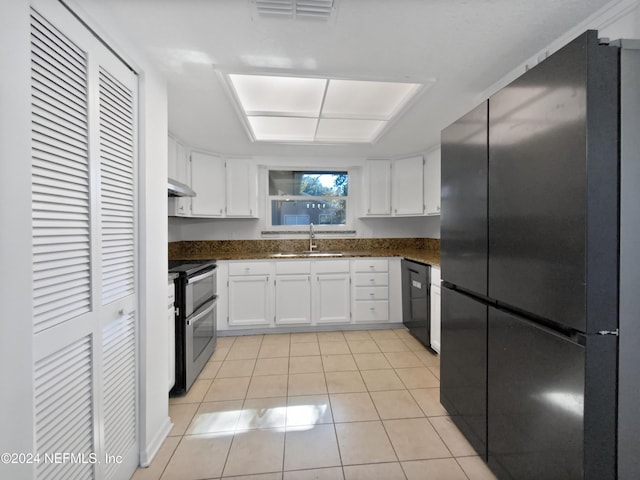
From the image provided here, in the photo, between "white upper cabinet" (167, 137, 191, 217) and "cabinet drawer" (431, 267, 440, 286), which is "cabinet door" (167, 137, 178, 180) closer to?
→ "white upper cabinet" (167, 137, 191, 217)

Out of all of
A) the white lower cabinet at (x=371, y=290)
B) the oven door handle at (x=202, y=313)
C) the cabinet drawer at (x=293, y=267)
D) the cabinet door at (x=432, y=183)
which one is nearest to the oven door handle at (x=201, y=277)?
the oven door handle at (x=202, y=313)

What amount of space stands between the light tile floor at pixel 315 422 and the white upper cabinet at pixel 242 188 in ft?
5.53

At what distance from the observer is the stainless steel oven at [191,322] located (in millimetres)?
1959

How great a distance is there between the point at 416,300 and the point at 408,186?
1.49 metres

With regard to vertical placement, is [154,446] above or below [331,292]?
below

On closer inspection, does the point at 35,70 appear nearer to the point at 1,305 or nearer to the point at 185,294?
the point at 1,305

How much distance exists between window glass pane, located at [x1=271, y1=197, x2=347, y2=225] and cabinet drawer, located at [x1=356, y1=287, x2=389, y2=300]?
1.09 m

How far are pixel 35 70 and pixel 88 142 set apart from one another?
260mm

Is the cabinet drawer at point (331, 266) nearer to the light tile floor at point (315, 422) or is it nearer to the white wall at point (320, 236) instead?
the white wall at point (320, 236)

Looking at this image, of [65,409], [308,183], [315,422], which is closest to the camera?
[65,409]

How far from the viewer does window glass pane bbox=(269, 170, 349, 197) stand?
384 centimetres

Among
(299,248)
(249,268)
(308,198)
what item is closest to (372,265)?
Result: (299,248)

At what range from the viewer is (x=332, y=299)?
3.27 metres

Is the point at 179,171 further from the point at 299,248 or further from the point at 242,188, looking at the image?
the point at 299,248
